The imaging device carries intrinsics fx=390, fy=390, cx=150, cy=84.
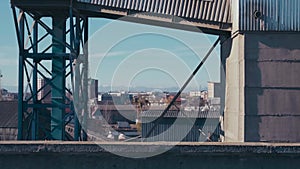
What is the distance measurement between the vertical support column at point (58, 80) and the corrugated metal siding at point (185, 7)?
4.57 feet

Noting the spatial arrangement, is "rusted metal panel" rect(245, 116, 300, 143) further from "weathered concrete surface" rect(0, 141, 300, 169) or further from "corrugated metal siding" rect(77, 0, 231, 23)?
"weathered concrete surface" rect(0, 141, 300, 169)

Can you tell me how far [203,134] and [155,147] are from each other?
1227cm

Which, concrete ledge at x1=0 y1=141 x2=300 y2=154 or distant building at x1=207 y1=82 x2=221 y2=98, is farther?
distant building at x1=207 y1=82 x2=221 y2=98

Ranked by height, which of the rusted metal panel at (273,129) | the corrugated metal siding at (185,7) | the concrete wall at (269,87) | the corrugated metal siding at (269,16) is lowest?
the rusted metal panel at (273,129)

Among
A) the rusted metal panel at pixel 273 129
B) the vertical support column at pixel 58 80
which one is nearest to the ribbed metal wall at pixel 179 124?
the vertical support column at pixel 58 80

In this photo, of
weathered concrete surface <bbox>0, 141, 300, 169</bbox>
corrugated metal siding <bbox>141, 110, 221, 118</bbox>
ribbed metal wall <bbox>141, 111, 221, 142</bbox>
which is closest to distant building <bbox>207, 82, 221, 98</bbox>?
corrugated metal siding <bbox>141, 110, 221, 118</bbox>

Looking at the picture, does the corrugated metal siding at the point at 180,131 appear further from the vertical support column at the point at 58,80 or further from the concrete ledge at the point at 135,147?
the concrete ledge at the point at 135,147

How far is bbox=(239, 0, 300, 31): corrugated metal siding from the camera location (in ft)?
39.6

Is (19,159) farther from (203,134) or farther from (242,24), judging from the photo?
(203,134)

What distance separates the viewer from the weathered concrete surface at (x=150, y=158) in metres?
5.43

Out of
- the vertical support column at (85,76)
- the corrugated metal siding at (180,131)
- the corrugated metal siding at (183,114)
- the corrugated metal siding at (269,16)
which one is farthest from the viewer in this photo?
the corrugated metal siding at (180,131)

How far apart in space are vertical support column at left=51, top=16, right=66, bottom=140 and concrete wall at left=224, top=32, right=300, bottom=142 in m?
6.06

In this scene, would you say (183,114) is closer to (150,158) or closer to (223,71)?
(223,71)

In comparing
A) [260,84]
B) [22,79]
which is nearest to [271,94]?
[260,84]
